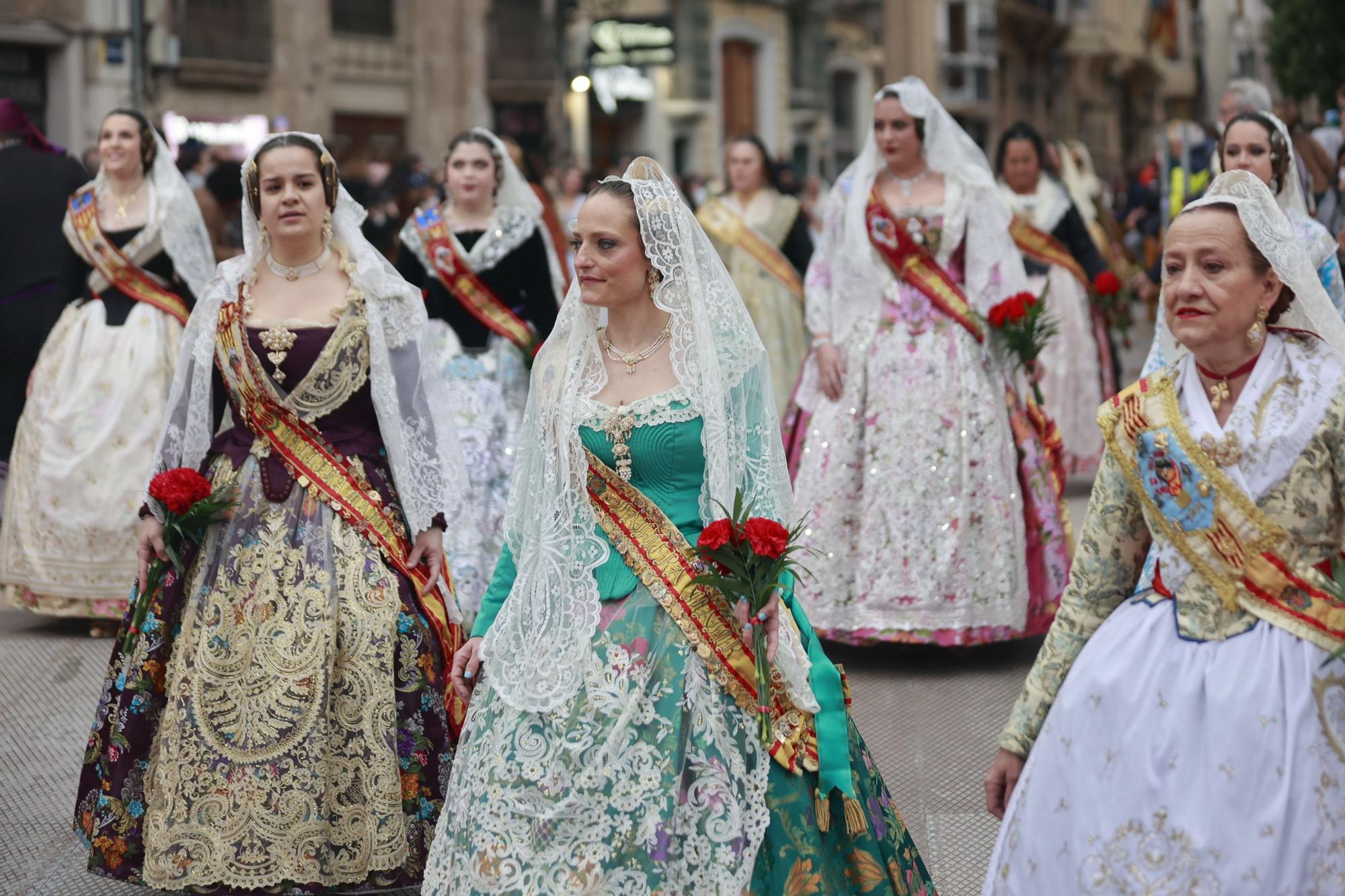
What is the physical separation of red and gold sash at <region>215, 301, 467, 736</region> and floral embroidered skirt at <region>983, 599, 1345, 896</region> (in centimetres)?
174

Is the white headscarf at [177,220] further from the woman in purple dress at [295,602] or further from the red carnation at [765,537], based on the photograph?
the red carnation at [765,537]

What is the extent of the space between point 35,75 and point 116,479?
1349 centimetres

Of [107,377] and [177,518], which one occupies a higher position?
[107,377]

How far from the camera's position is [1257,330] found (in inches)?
122

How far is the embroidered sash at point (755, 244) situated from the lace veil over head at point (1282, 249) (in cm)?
604

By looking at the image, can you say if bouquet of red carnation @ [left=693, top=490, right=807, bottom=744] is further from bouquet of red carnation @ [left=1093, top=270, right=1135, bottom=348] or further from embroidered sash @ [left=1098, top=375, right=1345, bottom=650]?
bouquet of red carnation @ [left=1093, top=270, right=1135, bottom=348]

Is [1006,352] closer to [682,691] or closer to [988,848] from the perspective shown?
[988,848]

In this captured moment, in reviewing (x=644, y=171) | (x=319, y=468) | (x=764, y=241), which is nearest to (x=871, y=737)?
(x=319, y=468)

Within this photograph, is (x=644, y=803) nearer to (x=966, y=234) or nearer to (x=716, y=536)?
(x=716, y=536)

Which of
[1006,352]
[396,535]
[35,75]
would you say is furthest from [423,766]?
[35,75]

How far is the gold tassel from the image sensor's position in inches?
135

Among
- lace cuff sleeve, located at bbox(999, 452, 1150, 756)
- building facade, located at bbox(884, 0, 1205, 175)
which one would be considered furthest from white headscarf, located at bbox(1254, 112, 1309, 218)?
building facade, located at bbox(884, 0, 1205, 175)

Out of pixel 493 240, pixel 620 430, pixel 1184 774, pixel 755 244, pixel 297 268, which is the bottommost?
pixel 1184 774

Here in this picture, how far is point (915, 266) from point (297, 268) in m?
2.77
